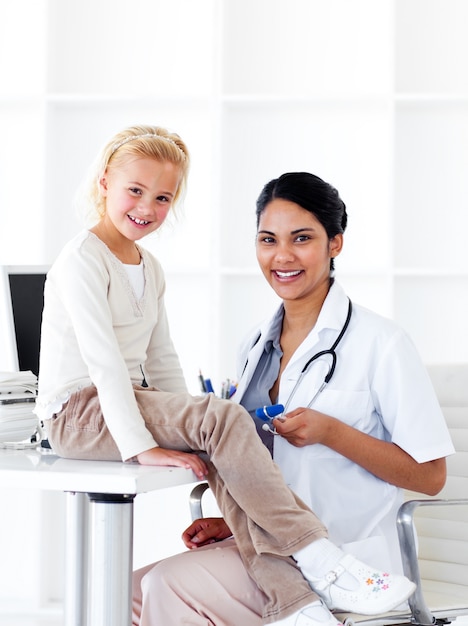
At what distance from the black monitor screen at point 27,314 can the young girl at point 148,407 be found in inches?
9.6

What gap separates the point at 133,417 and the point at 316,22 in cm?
248

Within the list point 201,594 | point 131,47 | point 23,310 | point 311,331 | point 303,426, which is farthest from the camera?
point 131,47

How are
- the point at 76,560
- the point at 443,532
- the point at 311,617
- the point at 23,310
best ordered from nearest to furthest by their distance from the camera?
1. the point at 311,617
2. the point at 76,560
3. the point at 23,310
4. the point at 443,532

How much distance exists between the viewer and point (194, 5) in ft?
12.3

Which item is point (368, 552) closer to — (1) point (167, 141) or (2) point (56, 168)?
(1) point (167, 141)

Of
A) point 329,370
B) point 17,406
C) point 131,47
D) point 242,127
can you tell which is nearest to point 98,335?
point 17,406

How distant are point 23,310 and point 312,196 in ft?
2.35

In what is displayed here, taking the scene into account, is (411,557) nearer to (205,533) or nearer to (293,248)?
(205,533)

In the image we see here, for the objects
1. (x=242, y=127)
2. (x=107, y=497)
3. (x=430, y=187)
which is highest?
(x=242, y=127)

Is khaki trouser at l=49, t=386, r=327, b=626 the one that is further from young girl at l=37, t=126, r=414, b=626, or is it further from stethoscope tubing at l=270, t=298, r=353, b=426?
stethoscope tubing at l=270, t=298, r=353, b=426

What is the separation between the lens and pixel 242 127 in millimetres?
3705

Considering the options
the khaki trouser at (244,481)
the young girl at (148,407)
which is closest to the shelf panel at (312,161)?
the young girl at (148,407)

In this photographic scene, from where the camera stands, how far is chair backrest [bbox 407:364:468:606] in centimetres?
224

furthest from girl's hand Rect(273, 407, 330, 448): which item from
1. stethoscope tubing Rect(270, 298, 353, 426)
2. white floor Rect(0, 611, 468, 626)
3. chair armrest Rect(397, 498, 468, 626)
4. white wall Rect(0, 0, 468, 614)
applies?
white floor Rect(0, 611, 468, 626)
